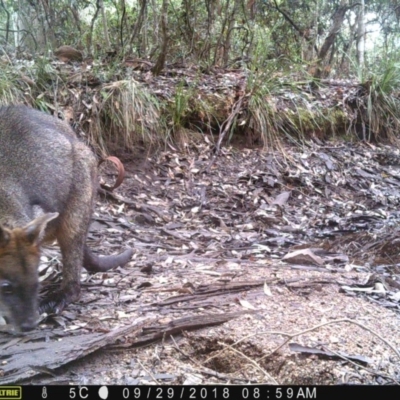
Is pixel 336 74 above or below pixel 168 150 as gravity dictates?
above

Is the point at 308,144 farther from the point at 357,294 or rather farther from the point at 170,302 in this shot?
the point at 170,302

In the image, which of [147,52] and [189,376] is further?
[147,52]

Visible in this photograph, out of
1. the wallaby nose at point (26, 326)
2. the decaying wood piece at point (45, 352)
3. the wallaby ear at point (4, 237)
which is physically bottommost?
the decaying wood piece at point (45, 352)

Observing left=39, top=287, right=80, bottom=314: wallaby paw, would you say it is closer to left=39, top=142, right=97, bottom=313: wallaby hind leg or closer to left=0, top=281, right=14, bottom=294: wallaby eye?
left=39, top=142, right=97, bottom=313: wallaby hind leg

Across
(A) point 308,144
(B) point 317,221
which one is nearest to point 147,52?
(A) point 308,144

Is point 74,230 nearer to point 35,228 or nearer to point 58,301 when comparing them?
point 58,301

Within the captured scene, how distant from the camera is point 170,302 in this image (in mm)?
3725

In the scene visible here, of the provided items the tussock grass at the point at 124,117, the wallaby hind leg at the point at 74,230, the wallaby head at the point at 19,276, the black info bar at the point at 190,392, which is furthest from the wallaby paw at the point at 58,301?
the tussock grass at the point at 124,117

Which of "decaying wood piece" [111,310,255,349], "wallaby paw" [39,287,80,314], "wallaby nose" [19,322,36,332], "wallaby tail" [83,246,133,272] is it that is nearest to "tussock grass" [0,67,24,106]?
"wallaby tail" [83,246,133,272]

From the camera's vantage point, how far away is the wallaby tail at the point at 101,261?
14.2 ft

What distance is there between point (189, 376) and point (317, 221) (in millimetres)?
3860

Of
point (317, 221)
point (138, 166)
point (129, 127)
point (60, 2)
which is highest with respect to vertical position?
point (60, 2)

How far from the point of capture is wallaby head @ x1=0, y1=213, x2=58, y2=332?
10.6 feet

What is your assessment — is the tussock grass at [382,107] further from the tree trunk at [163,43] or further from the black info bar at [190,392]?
the black info bar at [190,392]
